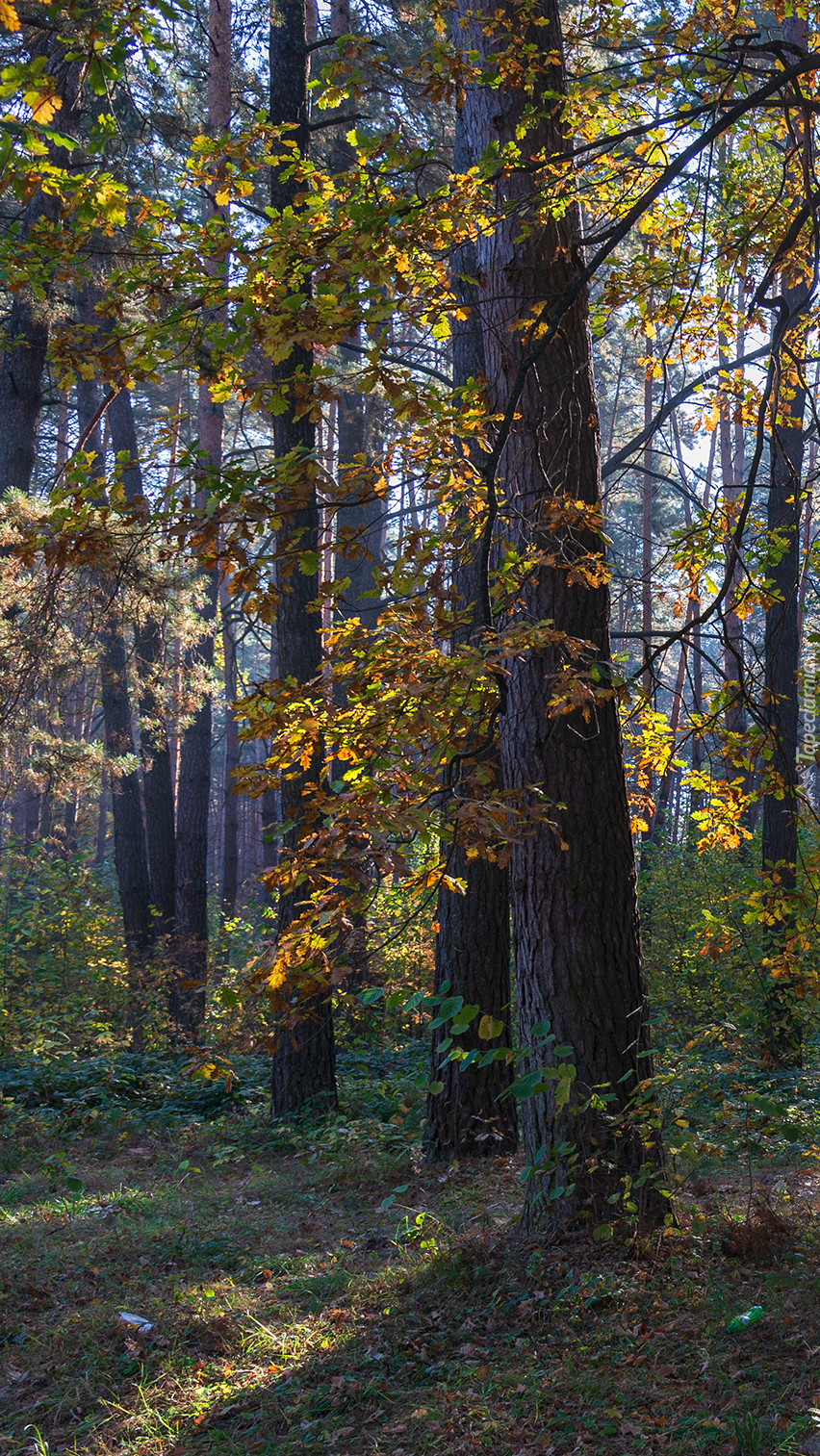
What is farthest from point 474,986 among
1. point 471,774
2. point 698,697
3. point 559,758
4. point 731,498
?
point 731,498

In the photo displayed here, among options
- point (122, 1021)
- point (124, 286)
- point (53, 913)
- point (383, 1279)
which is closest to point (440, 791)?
point (124, 286)

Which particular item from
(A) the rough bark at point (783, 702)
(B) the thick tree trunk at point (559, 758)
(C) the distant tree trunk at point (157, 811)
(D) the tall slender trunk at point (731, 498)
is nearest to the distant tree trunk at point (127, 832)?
(C) the distant tree trunk at point (157, 811)

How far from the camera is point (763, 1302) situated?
3848 mm

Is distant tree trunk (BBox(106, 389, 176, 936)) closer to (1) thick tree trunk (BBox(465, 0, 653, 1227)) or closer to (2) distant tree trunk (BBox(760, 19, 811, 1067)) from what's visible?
(2) distant tree trunk (BBox(760, 19, 811, 1067))

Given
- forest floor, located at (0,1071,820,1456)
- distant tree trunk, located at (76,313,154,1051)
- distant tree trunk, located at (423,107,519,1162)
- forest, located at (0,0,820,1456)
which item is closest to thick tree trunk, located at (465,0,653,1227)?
forest, located at (0,0,820,1456)

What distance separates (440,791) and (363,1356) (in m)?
2.41

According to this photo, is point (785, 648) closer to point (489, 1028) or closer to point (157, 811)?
point (489, 1028)

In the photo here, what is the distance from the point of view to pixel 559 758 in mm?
4395

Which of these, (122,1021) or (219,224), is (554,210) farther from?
(122,1021)

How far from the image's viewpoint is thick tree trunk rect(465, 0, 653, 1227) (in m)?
4.30

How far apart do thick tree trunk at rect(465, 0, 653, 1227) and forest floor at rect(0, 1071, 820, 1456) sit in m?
0.45

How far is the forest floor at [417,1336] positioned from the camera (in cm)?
336

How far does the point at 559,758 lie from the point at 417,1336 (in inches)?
98.3

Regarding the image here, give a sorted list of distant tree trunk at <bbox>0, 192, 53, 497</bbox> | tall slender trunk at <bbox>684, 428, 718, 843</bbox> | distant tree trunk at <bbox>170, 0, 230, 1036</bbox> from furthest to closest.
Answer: distant tree trunk at <bbox>170, 0, 230, 1036</bbox> < distant tree trunk at <bbox>0, 192, 53, 497</bbox> < tall slender trunk at <bbox>684, 428, 718, 843</bbox>
